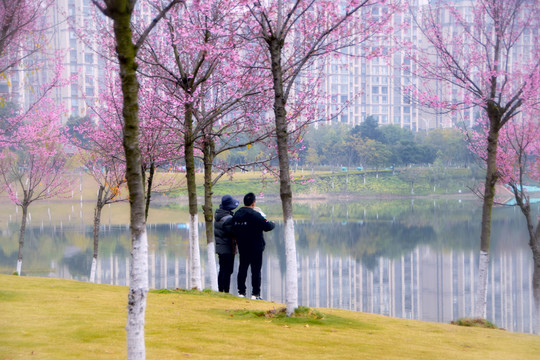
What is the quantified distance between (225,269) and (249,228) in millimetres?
2048

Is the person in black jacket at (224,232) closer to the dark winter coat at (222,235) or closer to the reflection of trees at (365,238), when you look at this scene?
the dark winter coat at (222,235)

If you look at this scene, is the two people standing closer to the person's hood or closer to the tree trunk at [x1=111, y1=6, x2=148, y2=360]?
the person's hood

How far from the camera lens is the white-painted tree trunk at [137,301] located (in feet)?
20.8

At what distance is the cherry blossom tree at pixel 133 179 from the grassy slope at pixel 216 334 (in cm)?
164

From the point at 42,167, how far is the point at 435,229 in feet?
121

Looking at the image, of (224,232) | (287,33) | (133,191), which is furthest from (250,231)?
(133,191)

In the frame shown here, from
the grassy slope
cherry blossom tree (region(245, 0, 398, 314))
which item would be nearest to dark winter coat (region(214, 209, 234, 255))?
the grassy slope

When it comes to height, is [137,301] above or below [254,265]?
above

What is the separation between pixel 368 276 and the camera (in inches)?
1421

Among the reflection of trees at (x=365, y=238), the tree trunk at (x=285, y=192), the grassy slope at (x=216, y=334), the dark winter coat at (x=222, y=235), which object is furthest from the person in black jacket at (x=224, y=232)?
the reflection of trees at (x=365, y=238)

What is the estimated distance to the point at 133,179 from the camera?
650 centimetres

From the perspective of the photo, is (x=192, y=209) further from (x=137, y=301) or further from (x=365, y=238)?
(x=365, y=238)

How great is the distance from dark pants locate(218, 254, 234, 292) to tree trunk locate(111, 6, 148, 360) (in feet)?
27.6

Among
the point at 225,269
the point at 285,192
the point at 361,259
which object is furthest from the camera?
the point at 361,259
